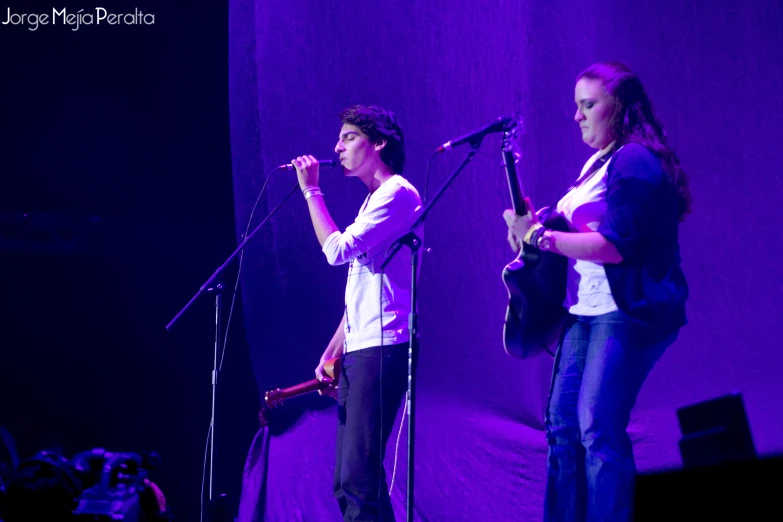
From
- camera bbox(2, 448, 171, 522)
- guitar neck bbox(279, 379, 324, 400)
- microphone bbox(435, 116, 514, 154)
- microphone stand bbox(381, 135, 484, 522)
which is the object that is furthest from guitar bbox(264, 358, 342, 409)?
microphone bbox(435, 116, 514, 154)

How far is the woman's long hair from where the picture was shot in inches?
96.2

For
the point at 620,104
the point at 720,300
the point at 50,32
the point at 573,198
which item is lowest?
the point at 720,300

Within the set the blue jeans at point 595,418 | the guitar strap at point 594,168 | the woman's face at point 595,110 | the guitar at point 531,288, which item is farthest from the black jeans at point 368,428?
the woman's face at point 595,110

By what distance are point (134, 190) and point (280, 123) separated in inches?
48.8

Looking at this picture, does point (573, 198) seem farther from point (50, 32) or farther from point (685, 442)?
point (50, 32)

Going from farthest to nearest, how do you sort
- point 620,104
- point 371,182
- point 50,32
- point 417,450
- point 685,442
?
1. point 50,32
2. point 417,450
3. point 371,182
4. point 620,104
5. point 685,442

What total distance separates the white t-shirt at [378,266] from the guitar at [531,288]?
40cm

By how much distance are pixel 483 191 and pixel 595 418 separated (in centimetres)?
167

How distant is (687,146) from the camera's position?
3275 mm

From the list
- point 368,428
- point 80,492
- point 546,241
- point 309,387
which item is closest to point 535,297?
point 546,241

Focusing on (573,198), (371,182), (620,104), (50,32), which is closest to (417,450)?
(371,182)

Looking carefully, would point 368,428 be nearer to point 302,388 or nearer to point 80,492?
point 302,388

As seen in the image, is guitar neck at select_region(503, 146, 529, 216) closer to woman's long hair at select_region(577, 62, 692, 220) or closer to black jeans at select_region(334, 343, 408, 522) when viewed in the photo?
woman's long hair at select_region(577, 62, 692, 220)

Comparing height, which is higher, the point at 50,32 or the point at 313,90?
the point at 50,32
